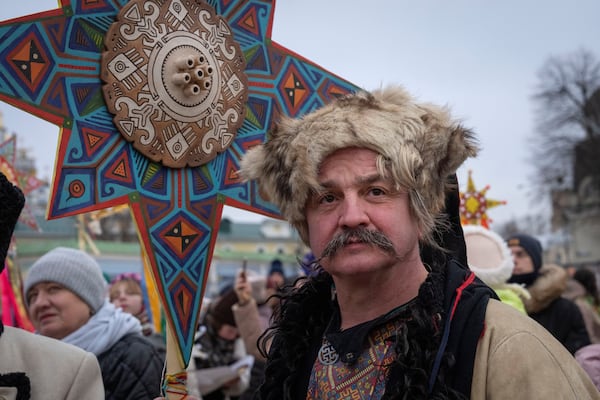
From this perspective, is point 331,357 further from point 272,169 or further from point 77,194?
point 77,194

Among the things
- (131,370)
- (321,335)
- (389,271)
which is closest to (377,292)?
(389,271)

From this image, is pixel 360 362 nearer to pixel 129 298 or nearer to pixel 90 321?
pixel 90 321

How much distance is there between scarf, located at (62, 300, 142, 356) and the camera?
2.98 m

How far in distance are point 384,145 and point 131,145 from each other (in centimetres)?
90

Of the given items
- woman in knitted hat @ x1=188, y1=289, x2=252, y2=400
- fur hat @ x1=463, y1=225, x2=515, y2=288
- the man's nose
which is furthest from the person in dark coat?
the man's nose

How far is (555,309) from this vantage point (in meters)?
4.59

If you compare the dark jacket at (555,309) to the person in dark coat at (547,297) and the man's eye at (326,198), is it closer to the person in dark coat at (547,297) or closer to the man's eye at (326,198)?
the person in dark coat at (547,297)

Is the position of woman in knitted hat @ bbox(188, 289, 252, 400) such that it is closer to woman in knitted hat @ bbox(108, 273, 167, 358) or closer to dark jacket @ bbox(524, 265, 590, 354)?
woman in knitted hat @ bbox(108, 273, 167, 358)

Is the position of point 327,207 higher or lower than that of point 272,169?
lower

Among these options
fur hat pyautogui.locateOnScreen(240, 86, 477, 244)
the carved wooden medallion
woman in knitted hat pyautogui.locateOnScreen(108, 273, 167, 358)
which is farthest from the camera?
woman in knitted hat pyautogui.locateOnScreen(108, 273, 167, 358)

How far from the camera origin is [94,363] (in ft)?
6.79

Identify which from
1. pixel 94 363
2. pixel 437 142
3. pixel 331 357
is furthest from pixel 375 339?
pixel 94 363

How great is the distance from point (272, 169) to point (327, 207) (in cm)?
27

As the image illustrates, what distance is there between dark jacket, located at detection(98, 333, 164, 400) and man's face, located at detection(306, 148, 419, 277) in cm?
135
